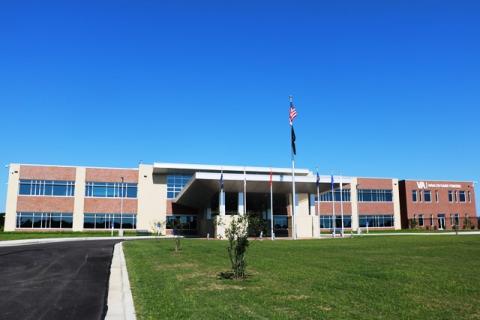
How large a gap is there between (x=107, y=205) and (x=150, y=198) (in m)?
6.07

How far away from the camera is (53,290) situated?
11.5 metres

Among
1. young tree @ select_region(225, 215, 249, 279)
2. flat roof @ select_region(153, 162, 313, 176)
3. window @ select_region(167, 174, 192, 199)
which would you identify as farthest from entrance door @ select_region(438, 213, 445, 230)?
young tree @ select_region(225, 215, 249, 279)

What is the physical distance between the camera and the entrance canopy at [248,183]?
1745 inches

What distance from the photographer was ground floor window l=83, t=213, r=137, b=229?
64.8 meters

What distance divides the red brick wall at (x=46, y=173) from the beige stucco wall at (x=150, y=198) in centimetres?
960

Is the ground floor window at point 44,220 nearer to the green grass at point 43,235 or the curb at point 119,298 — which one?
the green grass at point 43,235

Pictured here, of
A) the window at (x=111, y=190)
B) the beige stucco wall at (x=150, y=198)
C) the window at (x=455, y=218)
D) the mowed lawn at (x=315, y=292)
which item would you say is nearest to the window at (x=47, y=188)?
the window at (x=111, y=190)

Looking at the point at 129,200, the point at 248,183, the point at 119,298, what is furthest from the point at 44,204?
the point at 119,298

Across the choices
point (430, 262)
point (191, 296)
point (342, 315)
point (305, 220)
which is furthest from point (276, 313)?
point (305, 220)

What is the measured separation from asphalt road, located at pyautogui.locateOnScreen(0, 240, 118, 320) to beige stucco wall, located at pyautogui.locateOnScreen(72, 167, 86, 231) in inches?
1878

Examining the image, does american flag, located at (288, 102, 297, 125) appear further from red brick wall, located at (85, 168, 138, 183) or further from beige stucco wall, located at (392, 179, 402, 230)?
beige stucco wall, located at (392, 179, 402, 230)

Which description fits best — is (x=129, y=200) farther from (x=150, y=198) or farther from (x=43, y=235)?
(x=43, y=235)

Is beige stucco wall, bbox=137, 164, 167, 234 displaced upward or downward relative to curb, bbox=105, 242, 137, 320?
upward

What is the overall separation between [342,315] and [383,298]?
1.92 meters
